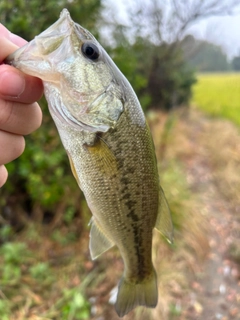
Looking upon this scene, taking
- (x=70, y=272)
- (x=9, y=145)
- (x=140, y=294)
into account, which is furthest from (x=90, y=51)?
(x=70, y=272)

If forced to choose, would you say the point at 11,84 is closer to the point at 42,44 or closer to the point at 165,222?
the point at 42,44

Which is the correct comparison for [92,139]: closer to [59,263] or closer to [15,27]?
[15,27]

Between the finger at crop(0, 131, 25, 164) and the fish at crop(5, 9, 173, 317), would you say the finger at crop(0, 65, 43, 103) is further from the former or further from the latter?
the finger at crop(0, 131, 25, 164)

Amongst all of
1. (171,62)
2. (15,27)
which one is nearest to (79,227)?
(15,27)

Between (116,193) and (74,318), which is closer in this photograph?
(116,193)

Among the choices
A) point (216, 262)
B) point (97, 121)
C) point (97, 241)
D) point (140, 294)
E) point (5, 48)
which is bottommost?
point (216, 262)

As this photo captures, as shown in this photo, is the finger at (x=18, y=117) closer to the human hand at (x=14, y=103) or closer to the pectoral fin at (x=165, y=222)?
the human hand at (x=14, y=103)

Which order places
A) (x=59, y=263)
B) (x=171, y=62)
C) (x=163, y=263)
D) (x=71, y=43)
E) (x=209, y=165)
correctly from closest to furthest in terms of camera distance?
(x=71, y=43) < (x=59, y=263) < (x=163, y=263) < (x=209, y=165) < (x=171, y=62)
